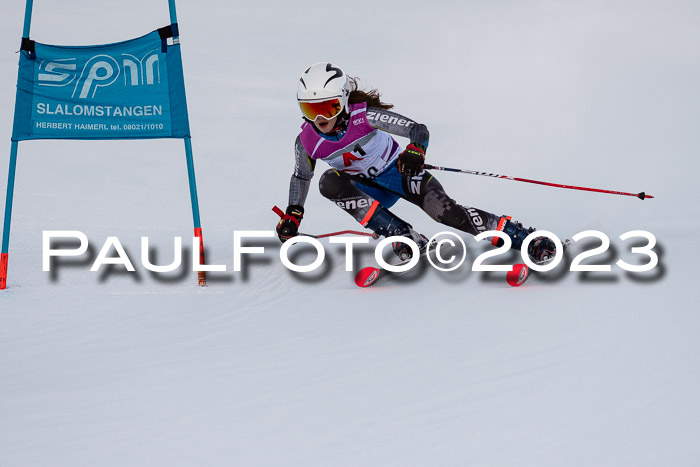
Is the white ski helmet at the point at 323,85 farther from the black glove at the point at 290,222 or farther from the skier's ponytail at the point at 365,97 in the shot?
the black glove at the point at 290,222

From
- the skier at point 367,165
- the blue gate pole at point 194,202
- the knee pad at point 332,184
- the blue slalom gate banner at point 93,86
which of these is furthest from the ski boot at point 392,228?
the blue slalom gate banner at point 93,86

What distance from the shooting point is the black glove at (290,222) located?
209 inches

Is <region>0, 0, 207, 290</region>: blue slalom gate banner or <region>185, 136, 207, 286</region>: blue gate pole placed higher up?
<region>0, 0, 207, 290</region>: blue slalom gate banner

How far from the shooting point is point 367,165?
5.21m

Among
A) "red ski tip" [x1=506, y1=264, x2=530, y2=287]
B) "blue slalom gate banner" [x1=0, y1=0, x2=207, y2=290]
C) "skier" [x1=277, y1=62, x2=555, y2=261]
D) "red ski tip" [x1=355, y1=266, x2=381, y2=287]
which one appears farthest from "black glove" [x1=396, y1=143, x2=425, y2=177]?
"blue slalom gate banner" [x1=0, y1=0, x2=207, y2=290]

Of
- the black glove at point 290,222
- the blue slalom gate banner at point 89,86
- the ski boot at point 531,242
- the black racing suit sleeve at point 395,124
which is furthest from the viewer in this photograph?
the black glove at point 290,222

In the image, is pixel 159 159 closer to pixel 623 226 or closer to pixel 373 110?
pixel 373 110

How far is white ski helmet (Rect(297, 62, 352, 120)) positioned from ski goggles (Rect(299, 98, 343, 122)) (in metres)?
0.02

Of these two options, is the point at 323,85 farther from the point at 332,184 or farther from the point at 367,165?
the point at 332,184

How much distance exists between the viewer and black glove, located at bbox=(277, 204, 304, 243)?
5.32 meters

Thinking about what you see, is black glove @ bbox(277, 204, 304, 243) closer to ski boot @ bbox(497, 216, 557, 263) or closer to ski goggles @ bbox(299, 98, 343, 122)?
ski goggles @ bbox(299, 98, 343, 122)

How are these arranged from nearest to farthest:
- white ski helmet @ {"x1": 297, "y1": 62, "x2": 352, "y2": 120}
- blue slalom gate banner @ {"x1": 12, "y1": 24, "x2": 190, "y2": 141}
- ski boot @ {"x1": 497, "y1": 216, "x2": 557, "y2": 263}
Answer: white ski helmet @ {"x1": 297, "y1": 62, "x2": 352, "y2": 120} → ski boot @ {"x1": 497, "y1": 216, "x2": 557, "y2": 263} → blue slalom gate banner @ {"x1": 12, "y1": 24, "x2": 190, "y2": 141}

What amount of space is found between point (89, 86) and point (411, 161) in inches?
83.9

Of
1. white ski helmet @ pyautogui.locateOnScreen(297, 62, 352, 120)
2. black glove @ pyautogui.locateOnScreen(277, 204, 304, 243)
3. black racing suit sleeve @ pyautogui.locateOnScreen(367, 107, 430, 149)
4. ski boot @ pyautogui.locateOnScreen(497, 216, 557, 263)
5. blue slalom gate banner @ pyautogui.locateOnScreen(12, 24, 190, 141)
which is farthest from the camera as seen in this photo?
black glove @ pyautogui.locateOnScreen(277, 204, 304, 243)
